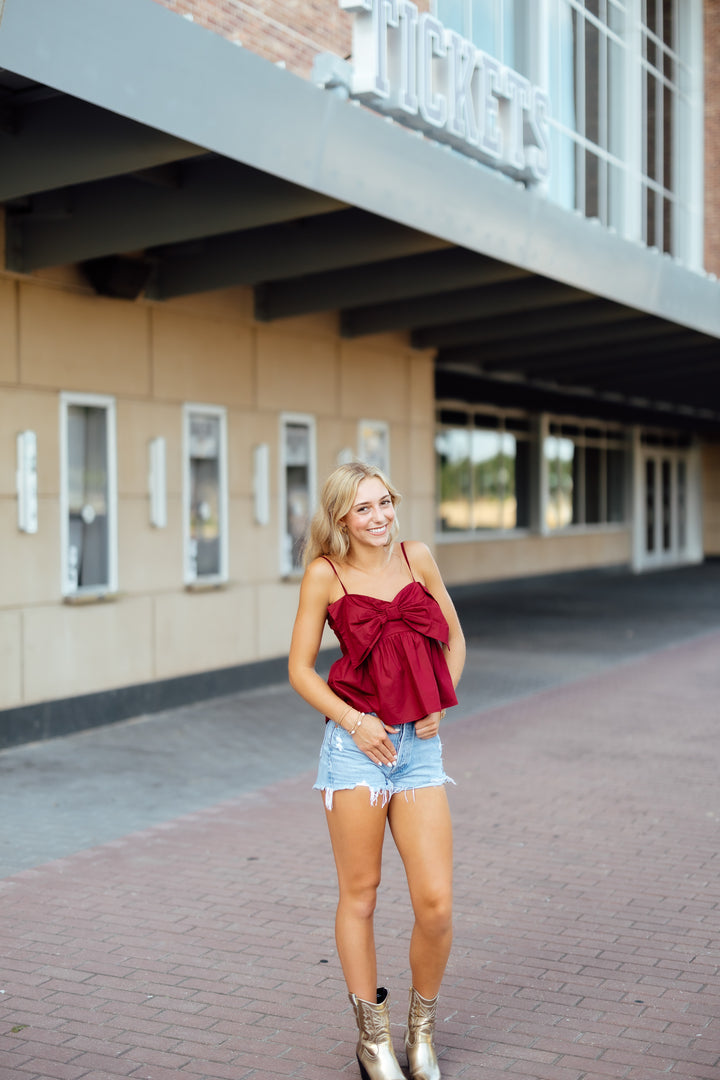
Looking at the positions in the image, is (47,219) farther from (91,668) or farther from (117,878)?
(117,878)

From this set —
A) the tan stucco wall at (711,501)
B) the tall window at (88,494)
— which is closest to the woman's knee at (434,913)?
the tall window at (88,494)

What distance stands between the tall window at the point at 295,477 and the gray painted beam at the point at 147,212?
3.39 meters

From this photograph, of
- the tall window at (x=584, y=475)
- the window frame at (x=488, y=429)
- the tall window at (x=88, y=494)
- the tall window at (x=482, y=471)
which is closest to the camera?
the tall window at (x=88, y=494)

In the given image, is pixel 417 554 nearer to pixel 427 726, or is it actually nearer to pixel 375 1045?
pixel 427 726

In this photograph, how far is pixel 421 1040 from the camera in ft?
11.8

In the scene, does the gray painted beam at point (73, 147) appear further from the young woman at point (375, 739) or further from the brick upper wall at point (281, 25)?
the young woman at point (375, 739)

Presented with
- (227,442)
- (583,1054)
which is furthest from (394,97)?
(583,1054)

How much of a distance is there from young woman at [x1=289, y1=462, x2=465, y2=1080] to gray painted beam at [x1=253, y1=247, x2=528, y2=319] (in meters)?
6.98

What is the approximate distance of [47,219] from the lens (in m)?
8.39

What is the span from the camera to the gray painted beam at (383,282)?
10250 millimetres

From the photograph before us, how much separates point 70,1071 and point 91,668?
5.66 metres

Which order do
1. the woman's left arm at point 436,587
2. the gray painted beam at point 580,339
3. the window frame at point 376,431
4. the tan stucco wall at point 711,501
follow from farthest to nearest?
1. the tan stucco wall at point 711,501
2. the gray painted beam at point 580,339
3. the window frame at point 376,431
4. the woman's left arm at point 436,587

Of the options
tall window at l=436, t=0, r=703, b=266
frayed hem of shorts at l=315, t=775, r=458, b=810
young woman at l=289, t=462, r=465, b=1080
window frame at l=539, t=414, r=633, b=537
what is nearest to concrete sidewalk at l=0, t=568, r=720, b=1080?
young woman at l=289, t=462, r=465, b=1080

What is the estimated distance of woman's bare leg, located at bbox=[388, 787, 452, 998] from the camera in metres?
3.50
